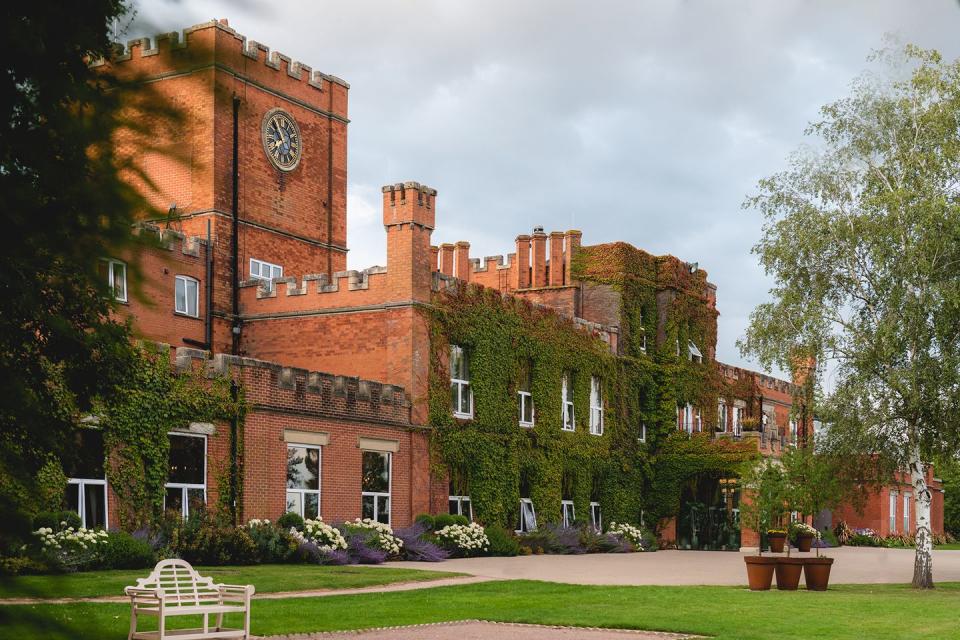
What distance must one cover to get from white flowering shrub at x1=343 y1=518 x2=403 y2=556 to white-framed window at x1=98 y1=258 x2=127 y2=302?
2540 cm

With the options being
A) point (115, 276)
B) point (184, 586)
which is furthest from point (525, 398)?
point (115, 276)

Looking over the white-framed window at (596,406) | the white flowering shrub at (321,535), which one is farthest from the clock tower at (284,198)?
the white-framed window at (596,406)

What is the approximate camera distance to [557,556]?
32.9m

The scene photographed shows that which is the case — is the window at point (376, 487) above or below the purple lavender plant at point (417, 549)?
above

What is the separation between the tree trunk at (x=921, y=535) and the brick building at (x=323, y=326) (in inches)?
110

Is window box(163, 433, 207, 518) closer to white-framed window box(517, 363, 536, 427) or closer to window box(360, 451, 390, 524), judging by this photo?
window box(360, 451, 390, 524)

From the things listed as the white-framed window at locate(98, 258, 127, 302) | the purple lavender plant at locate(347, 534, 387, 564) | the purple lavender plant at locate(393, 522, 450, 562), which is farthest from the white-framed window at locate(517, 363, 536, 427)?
the white-framed window at locate(98, 258, 127, 302)

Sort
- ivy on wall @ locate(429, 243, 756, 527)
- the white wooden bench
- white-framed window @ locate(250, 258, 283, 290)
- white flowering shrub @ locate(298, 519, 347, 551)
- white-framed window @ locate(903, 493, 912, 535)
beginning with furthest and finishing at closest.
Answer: white-framed window @ locate(903, 493, 912, 535)
white-framed window @ locate(250, 258, 283, 290)
ivy on wall @ locate(429, 243, 756, 527)
white flowering shrub @ locate(298, 519, 347, 551)
the white wooden bench

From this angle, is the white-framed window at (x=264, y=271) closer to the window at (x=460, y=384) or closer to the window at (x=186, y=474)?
the window at (x=460, y=384)

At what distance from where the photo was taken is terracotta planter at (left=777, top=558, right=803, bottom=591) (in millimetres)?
21766

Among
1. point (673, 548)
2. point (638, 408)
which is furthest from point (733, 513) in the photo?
point (638, 408)

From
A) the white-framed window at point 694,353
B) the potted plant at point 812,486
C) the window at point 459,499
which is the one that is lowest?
the window at point 459,499

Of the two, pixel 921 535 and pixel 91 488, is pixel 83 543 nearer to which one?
pixel 91 488

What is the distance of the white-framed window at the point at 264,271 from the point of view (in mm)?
35500
